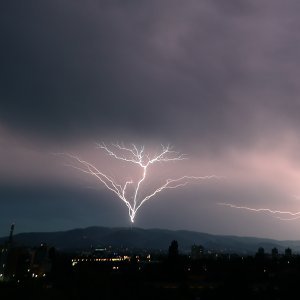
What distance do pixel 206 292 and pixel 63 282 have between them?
16.4 m

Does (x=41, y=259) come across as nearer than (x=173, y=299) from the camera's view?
No

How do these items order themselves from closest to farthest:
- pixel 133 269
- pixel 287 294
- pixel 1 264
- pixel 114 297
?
pixel 287 294
pixel 114 297
pixel 133 269
pixel 1 264

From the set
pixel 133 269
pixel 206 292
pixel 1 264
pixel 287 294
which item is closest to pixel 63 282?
pixel 133 269

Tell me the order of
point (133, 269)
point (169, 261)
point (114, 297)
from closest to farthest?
1. point (114, 297)
2. point (133, 269)
3. point (169, 261)

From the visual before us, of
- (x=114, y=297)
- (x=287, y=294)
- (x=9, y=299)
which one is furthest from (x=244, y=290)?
(x=9, y=299)

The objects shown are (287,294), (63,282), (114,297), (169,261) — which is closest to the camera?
(287,294)

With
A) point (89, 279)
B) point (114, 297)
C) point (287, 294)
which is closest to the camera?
point (287, 294)

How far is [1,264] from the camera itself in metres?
81.8

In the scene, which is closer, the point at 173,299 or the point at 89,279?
the point at 173,299

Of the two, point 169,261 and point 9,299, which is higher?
point 169,261

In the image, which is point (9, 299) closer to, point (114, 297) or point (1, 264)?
point (114, 297)

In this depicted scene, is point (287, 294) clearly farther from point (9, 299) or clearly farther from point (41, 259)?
point (41, 259)

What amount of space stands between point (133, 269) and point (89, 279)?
29.3 ft

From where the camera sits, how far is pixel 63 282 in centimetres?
4403
